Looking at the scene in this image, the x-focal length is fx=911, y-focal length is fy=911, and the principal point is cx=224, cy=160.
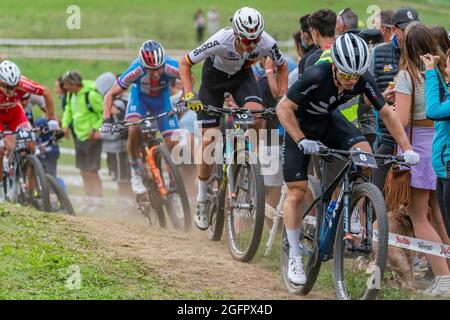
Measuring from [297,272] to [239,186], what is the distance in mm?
1922

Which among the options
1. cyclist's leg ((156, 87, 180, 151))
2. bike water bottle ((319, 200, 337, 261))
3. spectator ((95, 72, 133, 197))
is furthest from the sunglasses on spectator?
spectator ((95, 72, 133, 197))

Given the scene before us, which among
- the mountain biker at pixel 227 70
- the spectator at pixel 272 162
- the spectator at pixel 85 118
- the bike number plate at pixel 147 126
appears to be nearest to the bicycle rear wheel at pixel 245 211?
the mountain biker at pixel 227 70

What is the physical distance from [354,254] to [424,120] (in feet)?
5.32

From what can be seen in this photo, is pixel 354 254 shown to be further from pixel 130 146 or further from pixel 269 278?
pixel 130 146

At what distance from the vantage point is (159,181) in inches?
472

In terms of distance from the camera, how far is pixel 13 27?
129ft

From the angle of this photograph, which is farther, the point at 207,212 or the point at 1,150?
the point at 1,150

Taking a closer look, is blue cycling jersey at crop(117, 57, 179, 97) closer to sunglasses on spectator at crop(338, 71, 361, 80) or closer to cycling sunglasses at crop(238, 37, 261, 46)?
cycling sunglasses at crop(238, 37, 261, 46)

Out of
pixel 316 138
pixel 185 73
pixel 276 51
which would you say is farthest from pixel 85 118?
pixel 316 138

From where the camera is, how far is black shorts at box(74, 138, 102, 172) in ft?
55.1
